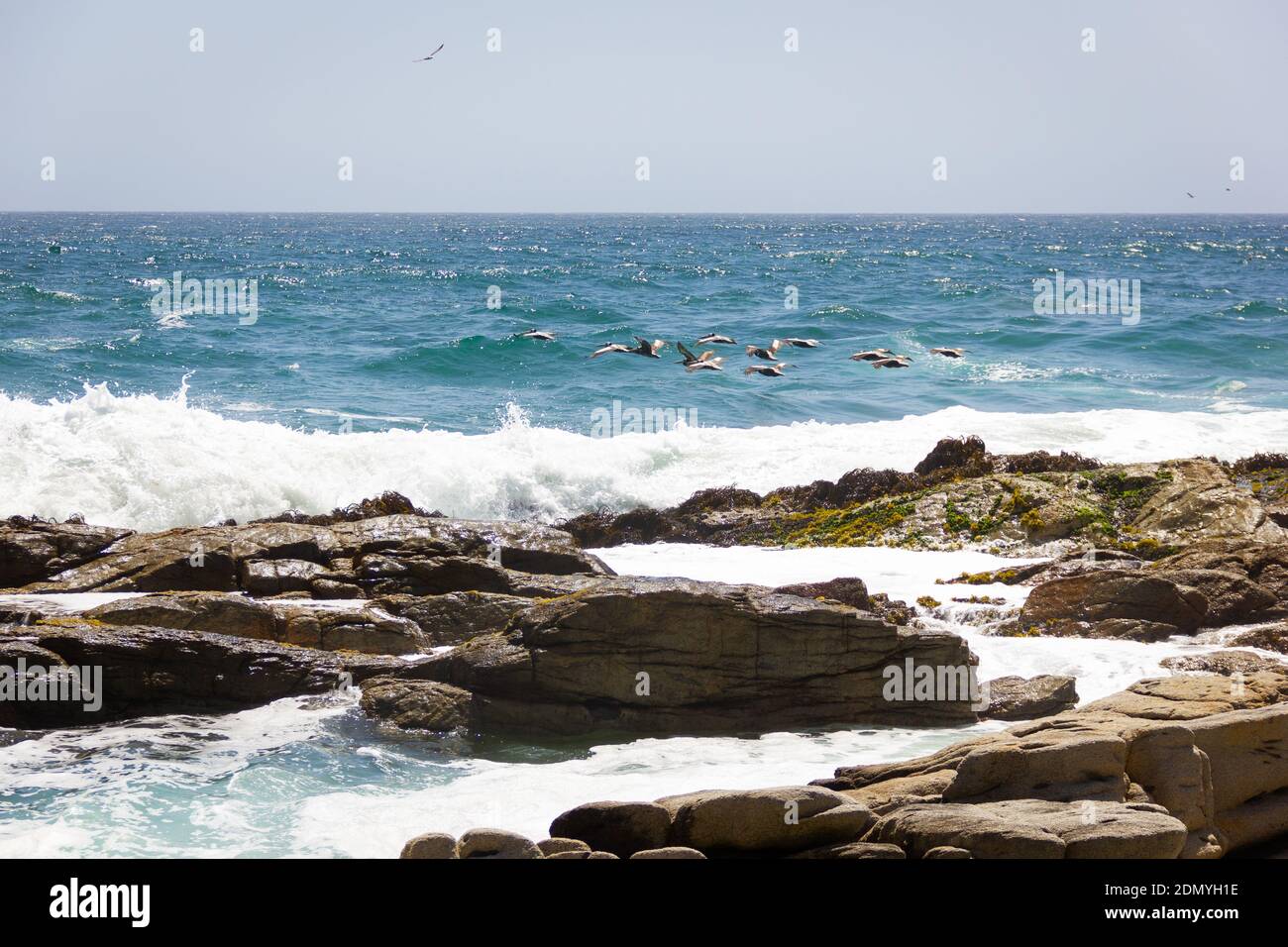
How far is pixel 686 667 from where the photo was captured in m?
10.6

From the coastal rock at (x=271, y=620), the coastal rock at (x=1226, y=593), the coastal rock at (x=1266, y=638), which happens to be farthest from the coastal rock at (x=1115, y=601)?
the coastal rock at (x=271, y=620)

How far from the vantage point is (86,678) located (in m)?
10.3

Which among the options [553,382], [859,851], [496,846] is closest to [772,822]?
[859,851]

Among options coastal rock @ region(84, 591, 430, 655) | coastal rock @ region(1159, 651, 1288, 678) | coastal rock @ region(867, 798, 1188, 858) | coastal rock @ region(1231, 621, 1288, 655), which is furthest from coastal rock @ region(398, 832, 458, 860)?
coastal rock @ region(1231, 621, 1288, 655)

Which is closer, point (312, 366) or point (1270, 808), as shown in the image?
point (1270, 808)

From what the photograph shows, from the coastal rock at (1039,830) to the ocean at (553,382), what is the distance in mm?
14289

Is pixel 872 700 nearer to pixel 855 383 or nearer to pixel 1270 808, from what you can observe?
pixel 1270 808

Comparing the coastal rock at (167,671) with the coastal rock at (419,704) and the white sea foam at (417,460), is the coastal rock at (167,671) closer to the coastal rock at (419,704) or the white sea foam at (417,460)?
the coastal rock at (419,704)

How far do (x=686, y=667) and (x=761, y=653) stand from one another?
0.71m

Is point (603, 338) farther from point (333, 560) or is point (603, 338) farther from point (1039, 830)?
point (1039, 830)

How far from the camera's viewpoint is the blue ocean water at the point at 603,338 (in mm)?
31172

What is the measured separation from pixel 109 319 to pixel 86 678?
3489cm

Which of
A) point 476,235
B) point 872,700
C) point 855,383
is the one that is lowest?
point 872,700
